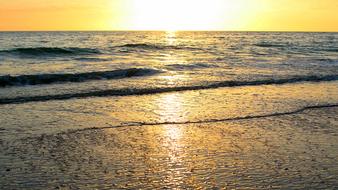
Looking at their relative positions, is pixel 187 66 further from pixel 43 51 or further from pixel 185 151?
pixel 185 151

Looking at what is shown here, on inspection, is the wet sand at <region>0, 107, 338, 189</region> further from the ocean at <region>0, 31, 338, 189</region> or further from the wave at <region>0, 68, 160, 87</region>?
the wave at <region>0, 68, 160, 87</region>

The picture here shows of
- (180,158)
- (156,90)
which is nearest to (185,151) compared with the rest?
(180,158)

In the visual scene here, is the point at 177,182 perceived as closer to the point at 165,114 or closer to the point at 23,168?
the point at 23,168

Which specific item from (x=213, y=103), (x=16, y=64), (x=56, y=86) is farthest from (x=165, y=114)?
(x=16, y=64)

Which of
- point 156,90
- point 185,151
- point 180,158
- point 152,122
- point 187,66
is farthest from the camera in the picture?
point 187,66

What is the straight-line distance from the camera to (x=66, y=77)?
53.6 feet

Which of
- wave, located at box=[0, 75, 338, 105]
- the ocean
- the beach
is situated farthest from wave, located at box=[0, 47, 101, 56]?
the beach

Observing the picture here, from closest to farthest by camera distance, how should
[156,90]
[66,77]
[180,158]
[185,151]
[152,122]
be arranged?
[180,158] → [185,151] → [152,122] → [156,90] → [66,77]

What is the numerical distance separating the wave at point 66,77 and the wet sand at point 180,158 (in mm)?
8548

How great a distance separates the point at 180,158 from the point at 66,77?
11.6 meters

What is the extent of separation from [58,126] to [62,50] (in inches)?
1014

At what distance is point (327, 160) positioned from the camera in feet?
18.4

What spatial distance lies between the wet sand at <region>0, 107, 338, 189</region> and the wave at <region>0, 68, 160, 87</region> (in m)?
8.55

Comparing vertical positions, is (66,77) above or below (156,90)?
above
